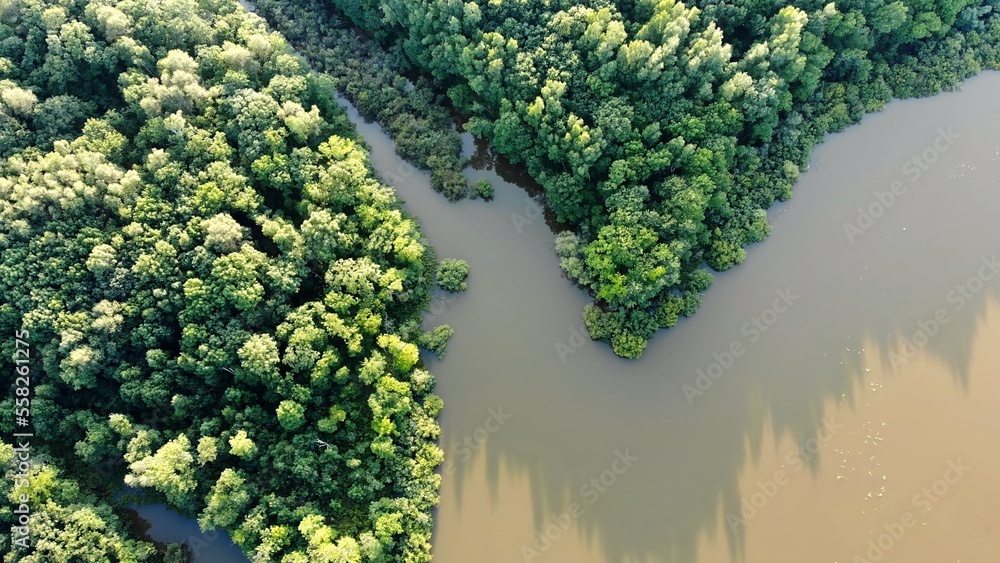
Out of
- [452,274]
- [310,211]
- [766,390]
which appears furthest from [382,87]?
[766,390]

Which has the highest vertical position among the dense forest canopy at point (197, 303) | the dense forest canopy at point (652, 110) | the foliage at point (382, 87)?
the dense forest canopy at point (652, 110)

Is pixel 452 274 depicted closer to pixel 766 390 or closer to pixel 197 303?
pixel 197 303

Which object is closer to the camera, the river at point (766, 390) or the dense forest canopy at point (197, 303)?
the dense forest canopy at point (197, 303)

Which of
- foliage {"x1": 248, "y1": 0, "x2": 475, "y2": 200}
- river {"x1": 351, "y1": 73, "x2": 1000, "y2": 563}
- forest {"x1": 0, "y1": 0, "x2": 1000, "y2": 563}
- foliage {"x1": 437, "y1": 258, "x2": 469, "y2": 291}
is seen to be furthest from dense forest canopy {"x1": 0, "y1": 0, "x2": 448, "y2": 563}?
foliage {"x1": 248, "y1": 0, "x2": 475, "y2": 200}

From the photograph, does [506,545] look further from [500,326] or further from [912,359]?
[912,359]

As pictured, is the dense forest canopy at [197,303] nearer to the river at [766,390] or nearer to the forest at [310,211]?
the forest at [310,211]

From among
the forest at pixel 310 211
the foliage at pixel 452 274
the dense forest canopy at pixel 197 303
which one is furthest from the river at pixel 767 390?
the dense forest canopy at pixel 197 303

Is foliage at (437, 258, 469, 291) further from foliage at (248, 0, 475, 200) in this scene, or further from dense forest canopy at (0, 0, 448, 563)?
foliage at (248, 0, 475, 200)

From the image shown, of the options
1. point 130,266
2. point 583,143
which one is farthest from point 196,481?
point 583,143
